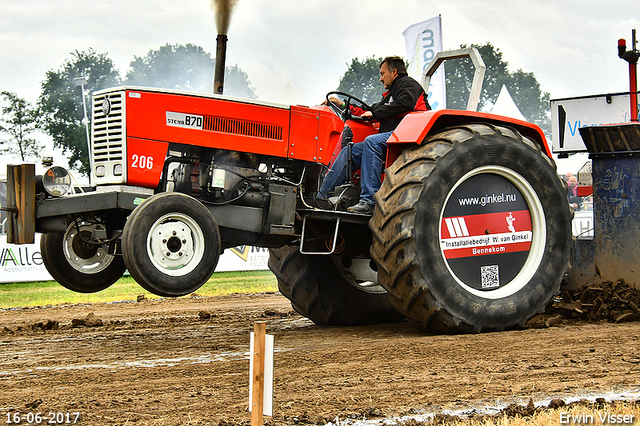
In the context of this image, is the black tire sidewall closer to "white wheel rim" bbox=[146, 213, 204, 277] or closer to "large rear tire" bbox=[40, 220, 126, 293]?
"white wheel rim" bbox=[146, 213, 204, 277]

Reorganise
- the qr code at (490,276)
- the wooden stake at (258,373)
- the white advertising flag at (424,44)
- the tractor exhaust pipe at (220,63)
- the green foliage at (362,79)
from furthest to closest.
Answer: the green foliage at (362,79), the white advertising flag at (424,44), the tractor exhaust pipe at (220,63), the qr code at (490,276), the wooden stake at (258,373)

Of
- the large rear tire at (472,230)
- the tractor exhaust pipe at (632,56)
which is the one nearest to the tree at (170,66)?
the tractor exhaust pipe at (632,56)

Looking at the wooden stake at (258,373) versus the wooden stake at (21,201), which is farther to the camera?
the wooden stake at (21,201)

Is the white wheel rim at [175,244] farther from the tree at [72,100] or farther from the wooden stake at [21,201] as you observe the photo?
the tree at [72,100]

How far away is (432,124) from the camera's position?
197 inches

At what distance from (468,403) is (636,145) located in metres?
3.60

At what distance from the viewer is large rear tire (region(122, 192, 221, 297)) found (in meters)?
4.34

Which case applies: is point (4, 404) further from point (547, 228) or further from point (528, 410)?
point (547, 228)

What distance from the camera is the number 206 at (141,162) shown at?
482 centimetres

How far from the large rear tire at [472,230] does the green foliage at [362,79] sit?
145 ft

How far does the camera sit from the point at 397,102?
215 inches

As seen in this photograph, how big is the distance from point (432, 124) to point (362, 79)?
46.0m

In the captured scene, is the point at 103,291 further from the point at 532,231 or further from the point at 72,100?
the point at 72,100

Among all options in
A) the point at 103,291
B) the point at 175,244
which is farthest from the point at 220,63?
the point at 103,291
